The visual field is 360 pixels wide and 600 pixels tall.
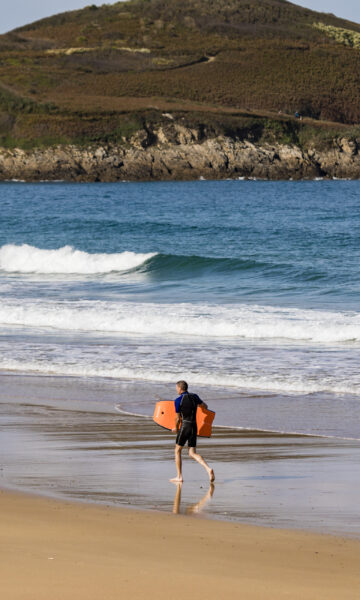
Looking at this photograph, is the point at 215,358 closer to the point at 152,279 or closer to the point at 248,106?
the point at 152,279

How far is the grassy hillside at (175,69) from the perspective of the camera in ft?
366

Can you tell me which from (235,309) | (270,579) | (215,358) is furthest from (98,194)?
(270,579)

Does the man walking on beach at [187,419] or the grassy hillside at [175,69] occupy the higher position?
the grassy hillside at [175,69]

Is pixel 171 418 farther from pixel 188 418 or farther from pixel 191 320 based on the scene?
pixel 191 320

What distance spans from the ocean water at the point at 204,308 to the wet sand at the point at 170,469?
2.84 feet

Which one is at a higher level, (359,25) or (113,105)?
(359,25)

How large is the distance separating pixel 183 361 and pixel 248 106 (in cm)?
11780

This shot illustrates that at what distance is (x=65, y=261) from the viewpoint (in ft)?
103

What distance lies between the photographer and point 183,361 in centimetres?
1420

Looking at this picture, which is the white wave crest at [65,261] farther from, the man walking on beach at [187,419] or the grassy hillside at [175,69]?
the grassy hillside at [175,69]

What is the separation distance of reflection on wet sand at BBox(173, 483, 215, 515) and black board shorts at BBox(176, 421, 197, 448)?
423 millimetres

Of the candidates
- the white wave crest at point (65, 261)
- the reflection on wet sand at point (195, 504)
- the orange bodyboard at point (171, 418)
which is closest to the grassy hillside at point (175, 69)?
the white wave crest at point (65, 261)

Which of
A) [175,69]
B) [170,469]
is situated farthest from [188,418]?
[175,69]

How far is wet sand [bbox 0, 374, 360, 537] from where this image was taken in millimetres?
6793
